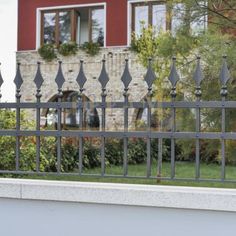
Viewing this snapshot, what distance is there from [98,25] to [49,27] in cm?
207

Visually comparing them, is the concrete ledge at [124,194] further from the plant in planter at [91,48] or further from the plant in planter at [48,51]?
the plant in planter at [48,51]

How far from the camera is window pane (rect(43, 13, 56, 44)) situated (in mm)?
18231

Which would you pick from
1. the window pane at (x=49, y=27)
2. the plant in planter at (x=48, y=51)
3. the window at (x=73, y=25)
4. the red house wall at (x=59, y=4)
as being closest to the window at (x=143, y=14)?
the red house wall at (x=59, y=4)

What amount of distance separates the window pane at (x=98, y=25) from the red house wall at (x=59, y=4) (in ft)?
1.15

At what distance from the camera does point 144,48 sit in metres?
10.4

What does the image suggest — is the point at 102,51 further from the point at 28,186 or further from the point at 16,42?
the point at 28,186

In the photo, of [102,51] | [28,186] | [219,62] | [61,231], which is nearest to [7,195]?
[28,186]

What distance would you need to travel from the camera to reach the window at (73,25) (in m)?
17.8

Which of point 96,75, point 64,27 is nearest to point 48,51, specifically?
point 64,27

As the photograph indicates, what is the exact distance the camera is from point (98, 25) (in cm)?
1784

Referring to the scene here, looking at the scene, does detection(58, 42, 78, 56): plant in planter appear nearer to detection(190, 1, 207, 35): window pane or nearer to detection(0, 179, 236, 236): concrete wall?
detection(190, 1, 207, 35): window pane

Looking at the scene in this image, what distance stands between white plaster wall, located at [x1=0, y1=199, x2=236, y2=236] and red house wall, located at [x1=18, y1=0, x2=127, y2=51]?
46.5ft

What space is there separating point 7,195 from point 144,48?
24.5ft

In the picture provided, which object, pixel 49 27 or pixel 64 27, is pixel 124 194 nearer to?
pixel 64 27
